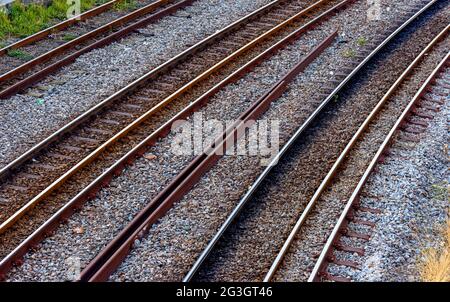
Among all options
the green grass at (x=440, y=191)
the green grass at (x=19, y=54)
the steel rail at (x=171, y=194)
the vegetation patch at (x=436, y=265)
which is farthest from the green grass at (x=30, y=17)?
the vegetation patch at (x=436, y=265)

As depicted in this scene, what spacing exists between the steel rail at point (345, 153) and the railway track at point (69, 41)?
646 cm

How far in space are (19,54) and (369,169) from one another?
8422mm

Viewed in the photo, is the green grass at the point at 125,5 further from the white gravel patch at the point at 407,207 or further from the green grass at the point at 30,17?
the white gravel patch at the point at 407,207

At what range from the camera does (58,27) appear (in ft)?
58.2

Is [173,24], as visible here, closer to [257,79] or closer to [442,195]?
[257,79]

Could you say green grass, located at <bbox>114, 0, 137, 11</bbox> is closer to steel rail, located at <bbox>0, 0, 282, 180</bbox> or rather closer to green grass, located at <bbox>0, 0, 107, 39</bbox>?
green grass, located at <bbox>0, 0, 107, 39</bbox>

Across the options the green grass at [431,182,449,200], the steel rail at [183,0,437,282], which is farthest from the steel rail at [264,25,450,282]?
the green grass at [431,182,449,200]

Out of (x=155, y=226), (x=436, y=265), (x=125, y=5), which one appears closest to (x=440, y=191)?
(x=436, y=265)

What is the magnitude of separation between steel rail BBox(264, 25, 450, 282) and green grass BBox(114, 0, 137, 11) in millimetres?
7444

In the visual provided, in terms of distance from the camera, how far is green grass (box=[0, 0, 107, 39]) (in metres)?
17.6

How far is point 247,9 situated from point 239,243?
1027 centimetres

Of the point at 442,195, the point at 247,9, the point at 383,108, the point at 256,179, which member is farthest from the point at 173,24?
the point at 442,195

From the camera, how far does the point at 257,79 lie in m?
15.5

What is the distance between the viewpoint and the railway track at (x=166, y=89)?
11083 mm
